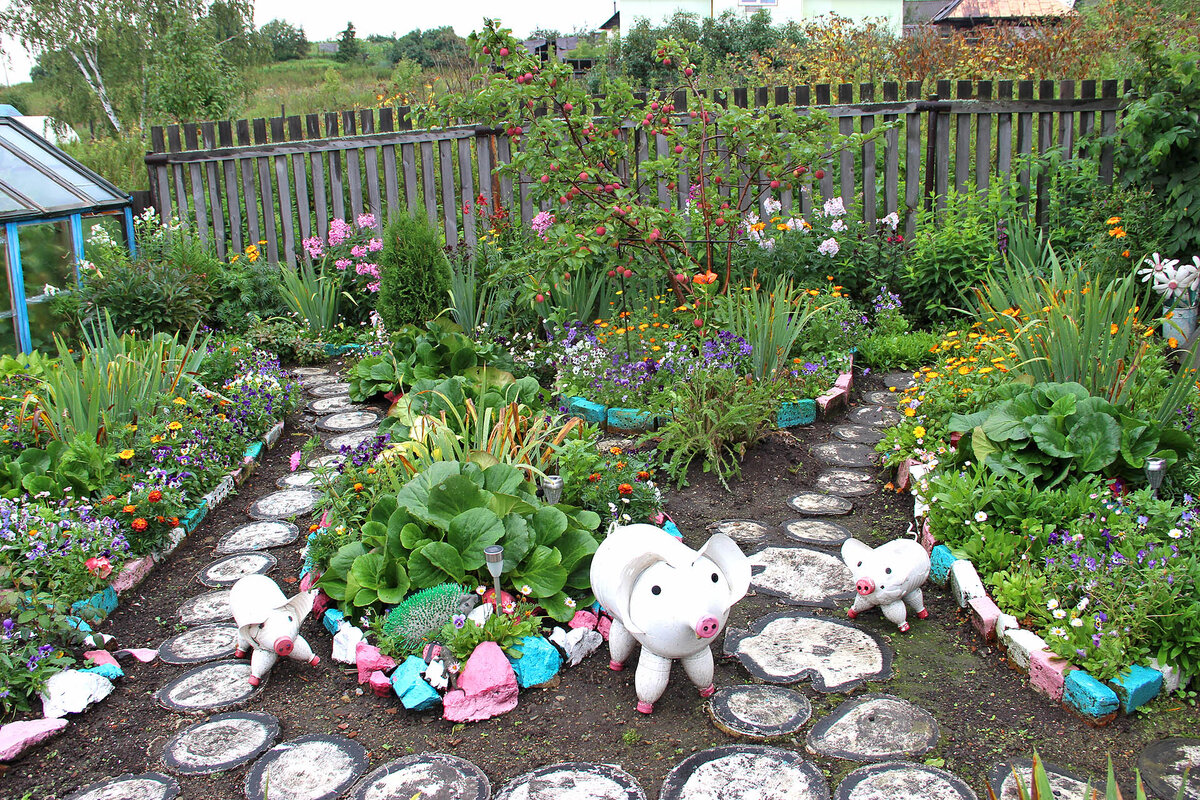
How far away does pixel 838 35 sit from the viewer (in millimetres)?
12938

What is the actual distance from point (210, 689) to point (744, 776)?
145 centimetres

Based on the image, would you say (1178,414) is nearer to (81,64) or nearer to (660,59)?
(660,59)

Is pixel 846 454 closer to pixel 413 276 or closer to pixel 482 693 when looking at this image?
pixel 482 693

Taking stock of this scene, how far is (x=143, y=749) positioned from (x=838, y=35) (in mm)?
13673

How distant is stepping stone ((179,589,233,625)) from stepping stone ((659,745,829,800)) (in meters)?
1.59

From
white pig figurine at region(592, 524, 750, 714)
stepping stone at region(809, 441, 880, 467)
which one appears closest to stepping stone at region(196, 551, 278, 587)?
white pig figurine at region(592, 524, 750, 714)

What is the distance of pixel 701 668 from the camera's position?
2.08 meters

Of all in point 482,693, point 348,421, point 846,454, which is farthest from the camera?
point 348,421

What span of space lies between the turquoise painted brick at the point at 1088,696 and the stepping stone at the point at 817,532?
104 cm

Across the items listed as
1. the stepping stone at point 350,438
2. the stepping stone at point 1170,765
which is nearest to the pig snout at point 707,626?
the stepping stone at point 1170,765

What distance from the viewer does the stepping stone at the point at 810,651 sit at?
2.19 meters

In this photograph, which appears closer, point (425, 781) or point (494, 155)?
point (425, 781)

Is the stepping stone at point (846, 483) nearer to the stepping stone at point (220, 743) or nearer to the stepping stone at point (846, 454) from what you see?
the stepping stone at point (846, 454)

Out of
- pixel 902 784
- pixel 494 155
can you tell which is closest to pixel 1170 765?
pixel 902 784
